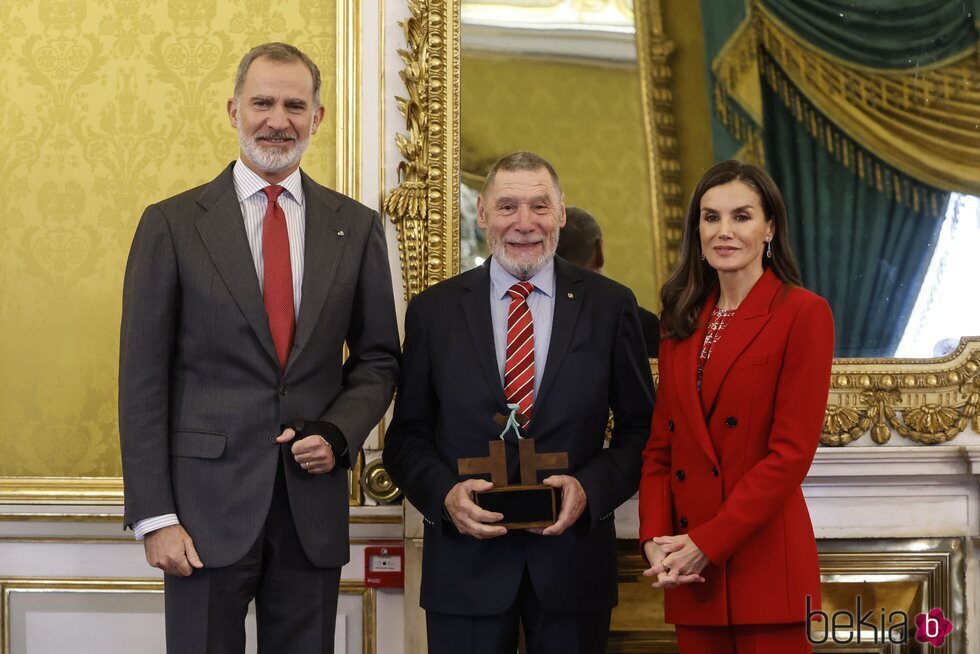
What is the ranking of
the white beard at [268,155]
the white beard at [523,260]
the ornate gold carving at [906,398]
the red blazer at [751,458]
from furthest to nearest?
1. the ornate gold carving at [906,398]
2. the white beard at [523,260]
3. the white beard at [268,155]
4. the red blazer at [751,458]

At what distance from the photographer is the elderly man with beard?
2439mm

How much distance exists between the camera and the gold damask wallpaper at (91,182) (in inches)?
135

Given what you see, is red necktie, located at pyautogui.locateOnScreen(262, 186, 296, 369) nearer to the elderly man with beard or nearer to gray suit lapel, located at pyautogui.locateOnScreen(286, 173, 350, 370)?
gray suit lapel, located at pyautogui.locateOnScreen(286, 173, 350, 370)

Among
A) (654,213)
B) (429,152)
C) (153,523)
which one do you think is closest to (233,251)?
(153,523)

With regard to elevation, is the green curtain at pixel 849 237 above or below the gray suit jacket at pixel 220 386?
above

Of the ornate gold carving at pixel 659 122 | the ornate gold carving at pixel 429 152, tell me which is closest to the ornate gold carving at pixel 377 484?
the ornate gold carving at pixel 429 152

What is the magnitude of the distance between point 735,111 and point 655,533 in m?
1.54

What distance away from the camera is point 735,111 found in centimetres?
336

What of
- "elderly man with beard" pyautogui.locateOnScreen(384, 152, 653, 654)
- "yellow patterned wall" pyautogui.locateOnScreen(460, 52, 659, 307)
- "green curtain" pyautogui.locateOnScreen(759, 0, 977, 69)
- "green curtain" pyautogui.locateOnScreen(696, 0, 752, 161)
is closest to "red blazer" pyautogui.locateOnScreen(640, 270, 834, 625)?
"elderly man with beard" pyautogui.locateOnScreen(384, 152, 653, 654)

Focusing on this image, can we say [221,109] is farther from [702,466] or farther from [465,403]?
[702,466]

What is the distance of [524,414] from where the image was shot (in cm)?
252

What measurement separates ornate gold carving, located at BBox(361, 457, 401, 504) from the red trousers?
4.07 ft

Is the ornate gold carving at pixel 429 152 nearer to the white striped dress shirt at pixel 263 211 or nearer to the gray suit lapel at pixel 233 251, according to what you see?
the white striped dress shirt at pixel 263 211

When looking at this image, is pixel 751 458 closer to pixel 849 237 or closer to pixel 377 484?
pixel 849 237
